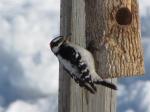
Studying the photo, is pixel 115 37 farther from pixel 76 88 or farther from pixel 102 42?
pixel 76 88

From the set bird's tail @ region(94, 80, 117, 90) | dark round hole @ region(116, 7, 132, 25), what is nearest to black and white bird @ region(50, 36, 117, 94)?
bird's tail @ region(94, 80, 117, 90)

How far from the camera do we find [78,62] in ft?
52.2

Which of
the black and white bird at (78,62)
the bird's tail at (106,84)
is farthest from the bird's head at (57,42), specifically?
the bird's tail at (106,84)

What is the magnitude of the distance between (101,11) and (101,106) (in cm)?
79

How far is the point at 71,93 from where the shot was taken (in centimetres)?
1583

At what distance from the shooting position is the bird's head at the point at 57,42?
15766 millimetres

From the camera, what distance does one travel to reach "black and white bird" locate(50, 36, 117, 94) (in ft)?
51.7

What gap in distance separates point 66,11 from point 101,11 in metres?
0.30

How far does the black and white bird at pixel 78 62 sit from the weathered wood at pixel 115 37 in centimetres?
9

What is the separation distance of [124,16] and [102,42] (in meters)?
0.28

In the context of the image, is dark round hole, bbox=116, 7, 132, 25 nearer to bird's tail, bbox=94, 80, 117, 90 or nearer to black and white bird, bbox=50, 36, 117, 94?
black and white bird, bbox=50, 36, 117, 94

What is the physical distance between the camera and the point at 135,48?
52.2 ft

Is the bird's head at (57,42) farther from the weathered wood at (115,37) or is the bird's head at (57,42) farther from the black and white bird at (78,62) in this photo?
the weathered wood at (115,37)

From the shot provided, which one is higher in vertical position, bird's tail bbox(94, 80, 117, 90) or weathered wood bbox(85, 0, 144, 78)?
weathered wood bbox(85, 0, 144, 78)
